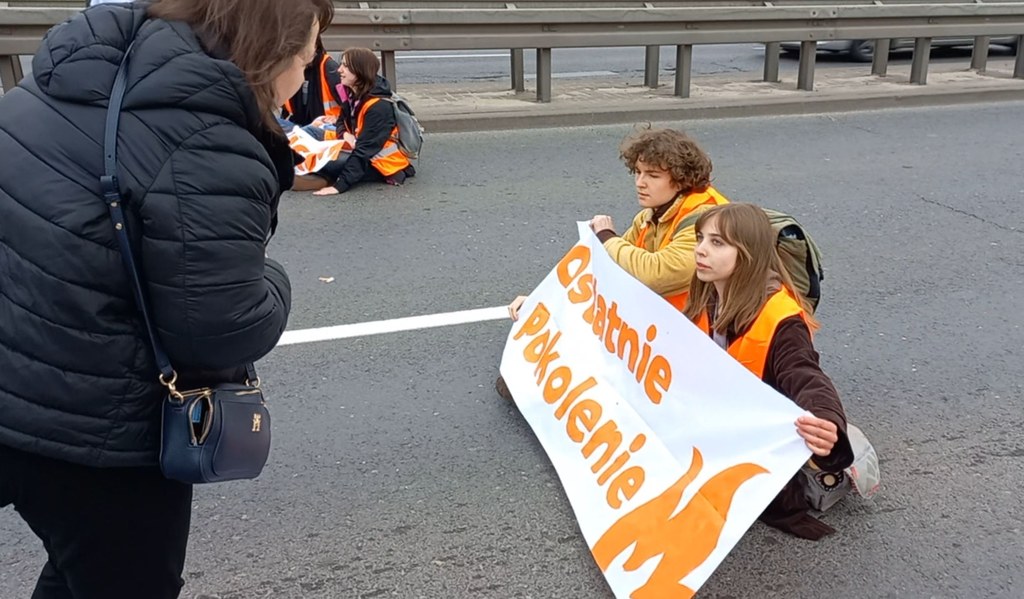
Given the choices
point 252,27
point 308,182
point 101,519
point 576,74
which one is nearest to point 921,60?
point 576,74

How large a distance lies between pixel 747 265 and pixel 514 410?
1298mm

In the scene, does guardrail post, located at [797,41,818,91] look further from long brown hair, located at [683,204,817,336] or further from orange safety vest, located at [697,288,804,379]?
orange safety vest, located at [697,288,804,379]

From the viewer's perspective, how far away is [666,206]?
369cm

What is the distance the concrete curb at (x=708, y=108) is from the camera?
348 inches

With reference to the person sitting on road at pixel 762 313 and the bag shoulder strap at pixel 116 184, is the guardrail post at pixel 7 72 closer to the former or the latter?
the person sitting on road at pixel 762 313

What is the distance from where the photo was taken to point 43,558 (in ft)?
9.48

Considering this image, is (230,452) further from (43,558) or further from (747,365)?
(747,365)

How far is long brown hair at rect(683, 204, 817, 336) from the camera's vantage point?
9.64 feet

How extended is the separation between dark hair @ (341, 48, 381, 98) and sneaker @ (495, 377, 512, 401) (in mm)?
3833

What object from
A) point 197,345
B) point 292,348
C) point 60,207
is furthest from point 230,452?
point 292,348

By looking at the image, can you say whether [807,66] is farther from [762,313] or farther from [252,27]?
[252,27]

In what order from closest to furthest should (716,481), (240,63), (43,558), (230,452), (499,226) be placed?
1. (240,63)
2. (230,452)
3. (716,481)
4. (43,558)
5. (499,226)

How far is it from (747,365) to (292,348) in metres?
2.28

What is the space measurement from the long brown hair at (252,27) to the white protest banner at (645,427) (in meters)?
1.65
